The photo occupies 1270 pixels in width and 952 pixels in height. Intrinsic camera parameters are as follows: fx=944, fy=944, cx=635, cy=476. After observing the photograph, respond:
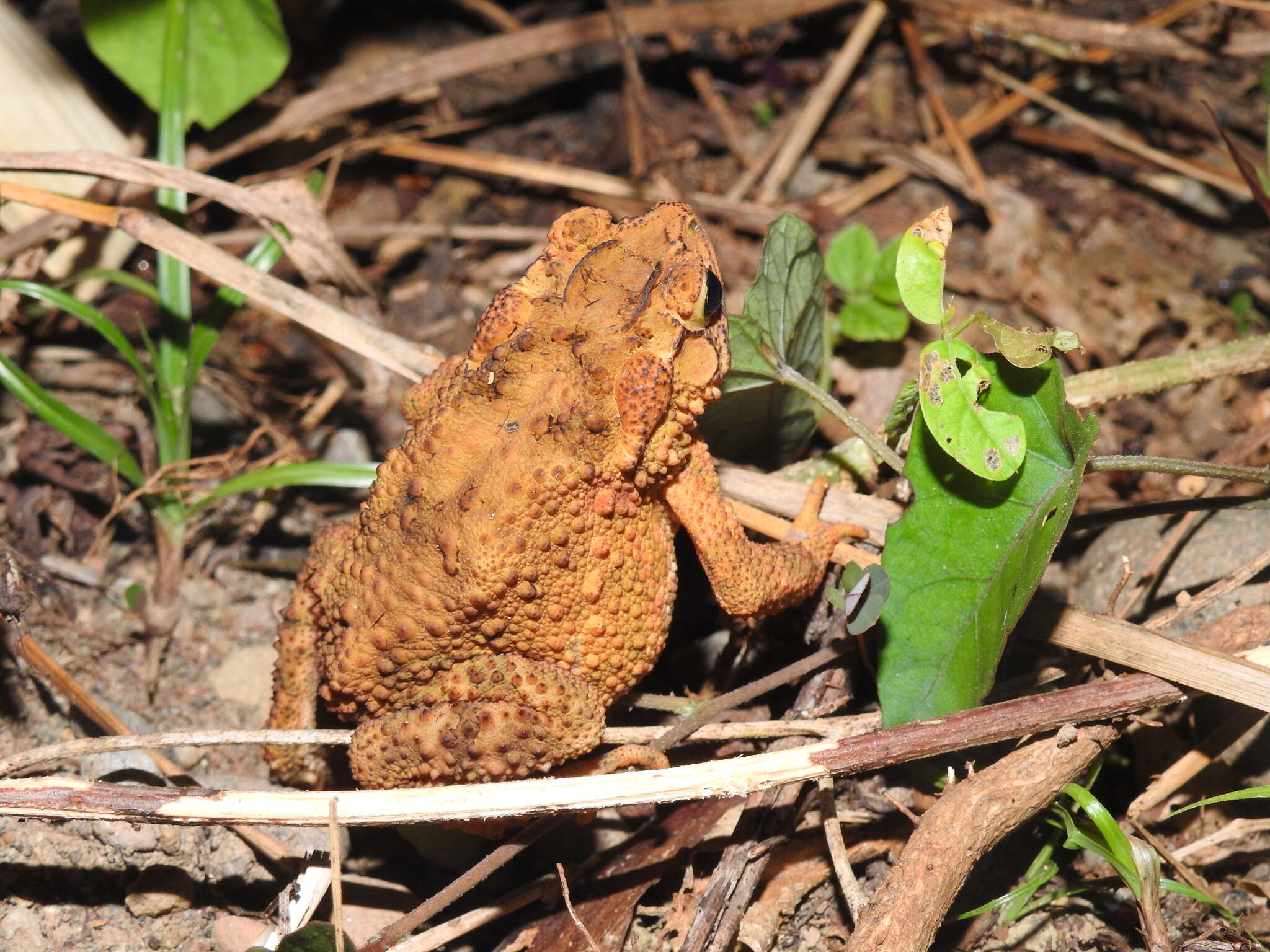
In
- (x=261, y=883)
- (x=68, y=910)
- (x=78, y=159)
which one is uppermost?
(x=78, y=159)

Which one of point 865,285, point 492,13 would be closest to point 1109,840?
point 865,285

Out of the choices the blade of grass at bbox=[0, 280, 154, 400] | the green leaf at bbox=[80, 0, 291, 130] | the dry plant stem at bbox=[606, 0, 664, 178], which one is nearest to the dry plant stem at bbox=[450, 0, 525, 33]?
the dry plant stem at bbox=[606, 0, 664, 178]

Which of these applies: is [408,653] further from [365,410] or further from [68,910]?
[365,410]

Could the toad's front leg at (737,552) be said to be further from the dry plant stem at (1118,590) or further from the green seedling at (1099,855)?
the green seedling at (1099,855)

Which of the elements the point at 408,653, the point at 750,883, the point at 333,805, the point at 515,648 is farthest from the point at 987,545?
the point at 333,805

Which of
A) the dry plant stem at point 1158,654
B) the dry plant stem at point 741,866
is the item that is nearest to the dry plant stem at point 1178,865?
the dry plant stem at point 1158,654

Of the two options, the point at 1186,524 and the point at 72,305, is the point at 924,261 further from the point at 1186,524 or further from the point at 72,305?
the point at 72,305

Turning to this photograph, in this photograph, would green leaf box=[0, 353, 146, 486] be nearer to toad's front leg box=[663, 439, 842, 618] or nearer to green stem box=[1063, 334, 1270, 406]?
toad's front leg box=[663, 439, 842, 618]
